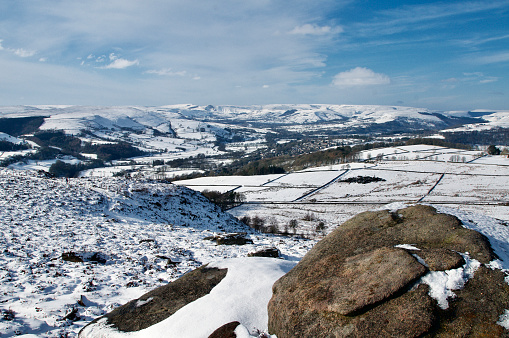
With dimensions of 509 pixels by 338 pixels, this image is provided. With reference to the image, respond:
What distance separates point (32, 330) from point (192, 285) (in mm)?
4516

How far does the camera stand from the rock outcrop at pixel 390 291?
206 inches

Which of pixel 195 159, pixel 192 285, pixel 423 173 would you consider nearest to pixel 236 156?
pixel 195 159

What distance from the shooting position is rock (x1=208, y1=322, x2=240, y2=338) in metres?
6.43

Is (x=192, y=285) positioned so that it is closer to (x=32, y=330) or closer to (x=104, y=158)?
(x=32, y=330)

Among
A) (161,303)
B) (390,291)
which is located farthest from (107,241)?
(390,291)

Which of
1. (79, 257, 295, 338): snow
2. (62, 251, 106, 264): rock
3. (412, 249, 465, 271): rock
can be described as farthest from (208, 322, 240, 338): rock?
(62, 251, 106, 264): rock

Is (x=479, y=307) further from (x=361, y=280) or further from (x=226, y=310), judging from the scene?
A: (x=226, y=310)

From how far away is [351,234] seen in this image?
9117 millimetres

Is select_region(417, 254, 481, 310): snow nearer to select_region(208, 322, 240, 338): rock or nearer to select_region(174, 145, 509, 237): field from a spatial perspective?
select_region(208, 322, 240, 338): rock

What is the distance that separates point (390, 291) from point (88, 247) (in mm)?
16709

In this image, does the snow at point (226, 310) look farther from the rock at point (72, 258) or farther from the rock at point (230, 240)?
the rock at point (230, 240)

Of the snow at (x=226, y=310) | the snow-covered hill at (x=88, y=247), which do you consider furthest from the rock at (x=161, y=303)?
the snow-covered hill at (x=88, y=247)

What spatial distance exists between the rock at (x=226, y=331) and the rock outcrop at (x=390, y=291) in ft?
2.84

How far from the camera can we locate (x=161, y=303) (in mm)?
8250
